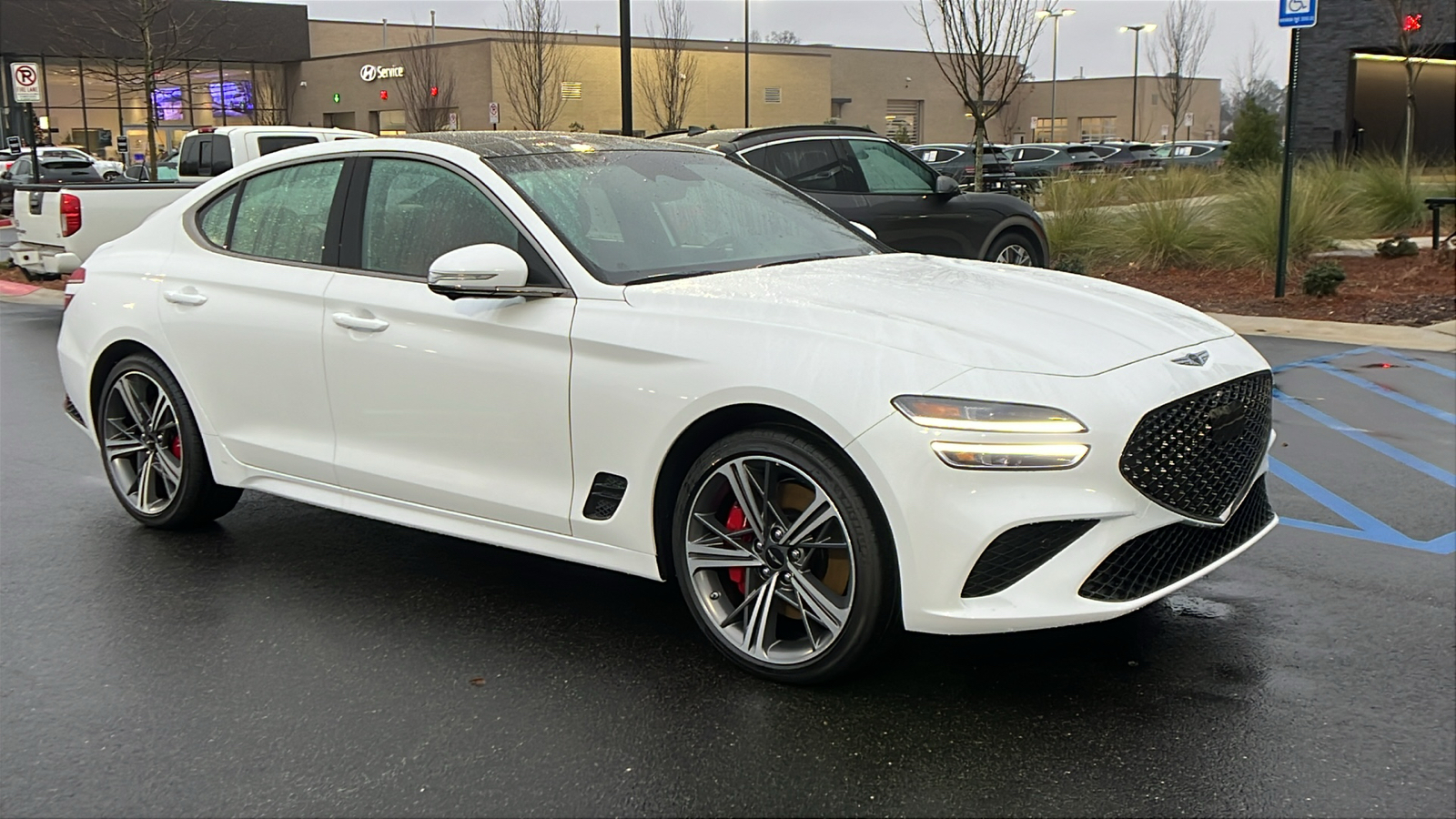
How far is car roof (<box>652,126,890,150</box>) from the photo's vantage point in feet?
34.4

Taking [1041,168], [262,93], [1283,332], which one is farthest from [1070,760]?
[262,93]

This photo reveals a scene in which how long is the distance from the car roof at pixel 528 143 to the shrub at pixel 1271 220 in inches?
450

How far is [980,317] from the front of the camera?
4.01m

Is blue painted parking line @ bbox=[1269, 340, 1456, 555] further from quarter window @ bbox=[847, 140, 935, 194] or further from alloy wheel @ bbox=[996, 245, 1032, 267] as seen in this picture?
quarter window @ bbox=[847, 140, 935, 194]

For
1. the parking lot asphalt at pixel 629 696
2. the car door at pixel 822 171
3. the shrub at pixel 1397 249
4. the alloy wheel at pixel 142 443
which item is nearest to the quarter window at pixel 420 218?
the parking lot asphalt at pixel 629 696

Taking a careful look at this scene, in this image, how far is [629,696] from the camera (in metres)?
4.00

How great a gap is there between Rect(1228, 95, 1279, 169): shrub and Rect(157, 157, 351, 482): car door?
2713 cm

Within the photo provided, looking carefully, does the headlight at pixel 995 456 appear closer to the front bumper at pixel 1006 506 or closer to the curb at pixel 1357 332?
the front bumper at pixel 1006 506

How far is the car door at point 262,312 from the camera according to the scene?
5.06 meters

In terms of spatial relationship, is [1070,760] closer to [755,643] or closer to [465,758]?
[755,643]

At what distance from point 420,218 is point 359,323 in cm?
45

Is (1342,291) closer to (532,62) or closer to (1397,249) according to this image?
(1397,249)

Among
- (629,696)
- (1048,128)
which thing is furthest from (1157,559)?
(1048,128)

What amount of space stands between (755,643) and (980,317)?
1.20 metres
